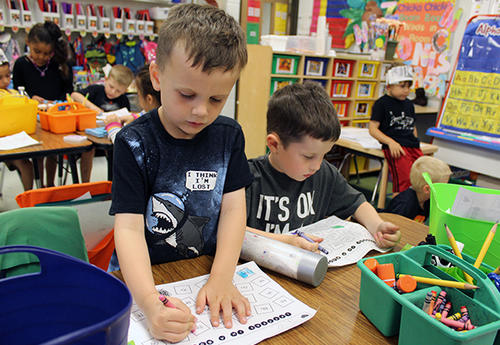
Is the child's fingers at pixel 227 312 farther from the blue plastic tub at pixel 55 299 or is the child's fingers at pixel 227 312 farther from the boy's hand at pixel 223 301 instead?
the blue plastic tub at pixel 55 299

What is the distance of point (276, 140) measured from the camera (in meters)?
1.12

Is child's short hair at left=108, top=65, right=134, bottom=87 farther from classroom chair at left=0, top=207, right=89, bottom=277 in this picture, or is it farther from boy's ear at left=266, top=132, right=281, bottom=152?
classroom chair at left=0, top=207, right=89, bottom=277

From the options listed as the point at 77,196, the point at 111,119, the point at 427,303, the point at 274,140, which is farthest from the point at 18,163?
the point at 427,303

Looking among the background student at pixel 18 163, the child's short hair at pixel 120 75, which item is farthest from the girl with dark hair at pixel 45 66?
the child's short hair at pixel 120 75

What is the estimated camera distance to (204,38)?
2.11 feet

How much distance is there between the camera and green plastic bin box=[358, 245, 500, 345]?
50 cm

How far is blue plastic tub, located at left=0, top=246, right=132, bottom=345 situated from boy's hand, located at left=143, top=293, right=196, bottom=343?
13 centimetres

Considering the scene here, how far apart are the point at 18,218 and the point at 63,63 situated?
2810 mm

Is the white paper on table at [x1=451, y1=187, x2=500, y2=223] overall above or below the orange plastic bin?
above

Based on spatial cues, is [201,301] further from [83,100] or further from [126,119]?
[83,100]

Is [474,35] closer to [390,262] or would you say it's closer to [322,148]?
[322,148]

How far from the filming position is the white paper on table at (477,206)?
80cm

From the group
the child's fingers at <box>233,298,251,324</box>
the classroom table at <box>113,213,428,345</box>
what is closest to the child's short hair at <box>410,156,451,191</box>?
the classroom table at <box>113,213,428,345</box>

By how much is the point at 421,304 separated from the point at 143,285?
1.51 ft
